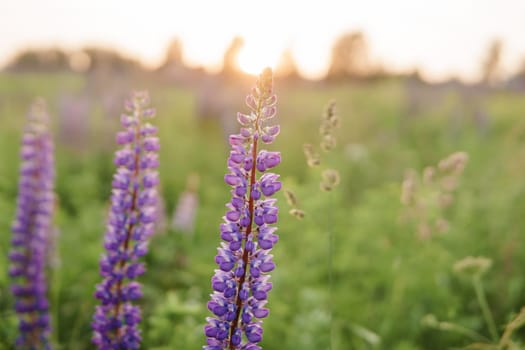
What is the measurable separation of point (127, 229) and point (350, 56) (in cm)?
3796

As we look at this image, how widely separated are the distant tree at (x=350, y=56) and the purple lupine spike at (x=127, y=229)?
35769 millimetres

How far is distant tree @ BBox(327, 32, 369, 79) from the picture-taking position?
37.3m

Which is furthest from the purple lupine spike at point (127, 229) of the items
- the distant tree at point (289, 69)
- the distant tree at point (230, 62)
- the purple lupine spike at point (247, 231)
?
the distant tree at point (289, 69)

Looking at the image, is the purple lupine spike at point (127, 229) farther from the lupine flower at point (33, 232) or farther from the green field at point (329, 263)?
the lupine flower at point (33, 232)

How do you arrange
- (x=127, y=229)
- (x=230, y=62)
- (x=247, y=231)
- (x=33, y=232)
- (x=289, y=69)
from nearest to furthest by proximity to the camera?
(x=247, y=231)
(x=127, y=229)
(x=33, y=232)
(x=230, y=62)
(x=289, y=69)

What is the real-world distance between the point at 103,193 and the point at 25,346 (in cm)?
433

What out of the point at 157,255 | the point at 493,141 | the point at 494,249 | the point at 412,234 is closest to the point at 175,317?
the point at 157,255

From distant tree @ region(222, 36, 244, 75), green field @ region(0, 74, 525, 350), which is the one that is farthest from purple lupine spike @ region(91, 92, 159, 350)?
distant tree @ region(222, 36, 244, 75)

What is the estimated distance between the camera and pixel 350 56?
3831cm

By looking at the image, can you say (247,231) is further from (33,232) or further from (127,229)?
(33,232)

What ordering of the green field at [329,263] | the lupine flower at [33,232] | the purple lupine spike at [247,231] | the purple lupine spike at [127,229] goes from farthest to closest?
1. the green field at [329,263]
2. the lupine flower at [33,232]
3. the purple lupine spike at [127,229]
4. the purple lupine spike at [247,231]

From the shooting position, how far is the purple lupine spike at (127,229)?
7.17 ft

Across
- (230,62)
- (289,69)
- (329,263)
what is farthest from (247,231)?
(289,69)

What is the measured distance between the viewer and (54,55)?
135ft
